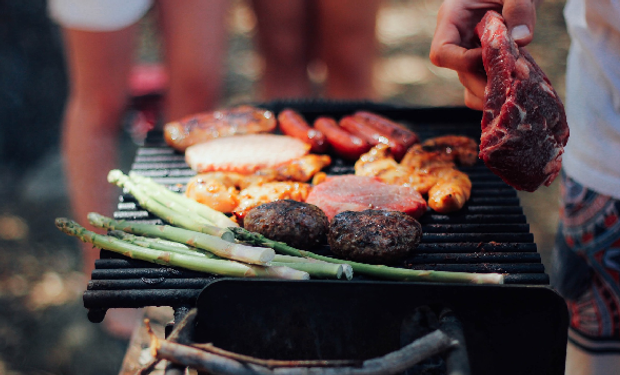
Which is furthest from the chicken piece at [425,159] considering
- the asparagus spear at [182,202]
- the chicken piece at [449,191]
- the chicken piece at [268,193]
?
the asparagus spear at [182,202]

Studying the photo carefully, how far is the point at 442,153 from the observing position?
328 cm

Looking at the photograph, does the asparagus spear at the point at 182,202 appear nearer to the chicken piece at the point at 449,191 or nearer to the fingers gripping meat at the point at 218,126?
the fingers gripping meat at the point at 218,126

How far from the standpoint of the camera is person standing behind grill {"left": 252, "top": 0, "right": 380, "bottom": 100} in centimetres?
557

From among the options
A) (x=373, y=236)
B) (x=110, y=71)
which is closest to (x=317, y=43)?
(x=110, y=71)

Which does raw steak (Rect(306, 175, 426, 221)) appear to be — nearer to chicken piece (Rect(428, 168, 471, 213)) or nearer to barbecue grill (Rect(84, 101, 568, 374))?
chicken piece (Rect(428, 168, 471, 213))

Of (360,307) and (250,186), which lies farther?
(250,186)

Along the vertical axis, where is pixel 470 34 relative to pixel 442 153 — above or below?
above

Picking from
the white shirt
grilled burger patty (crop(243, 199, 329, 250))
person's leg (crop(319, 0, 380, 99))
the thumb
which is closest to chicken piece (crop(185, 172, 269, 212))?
grilled burger patty (crop(243, 199, 329, 250))

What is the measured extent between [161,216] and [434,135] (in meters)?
1.99

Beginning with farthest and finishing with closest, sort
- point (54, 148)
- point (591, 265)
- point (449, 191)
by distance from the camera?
1. point (54, 148)
2. point (591, 265)
3. point (449, 191)

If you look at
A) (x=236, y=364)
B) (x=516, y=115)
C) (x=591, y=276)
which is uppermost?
(x=236, y=364)

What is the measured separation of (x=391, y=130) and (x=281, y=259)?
1546 mm

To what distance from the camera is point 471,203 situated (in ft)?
9.60

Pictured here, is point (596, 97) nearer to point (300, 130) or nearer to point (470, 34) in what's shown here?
point (470, 34)
